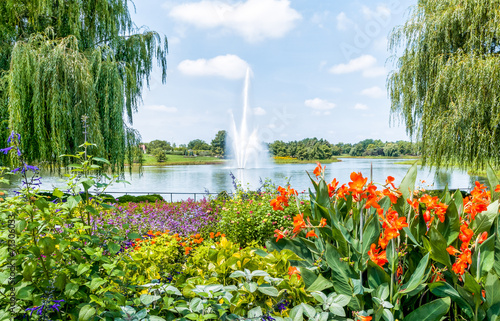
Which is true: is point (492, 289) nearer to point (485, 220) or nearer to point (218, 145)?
point (485, 220)

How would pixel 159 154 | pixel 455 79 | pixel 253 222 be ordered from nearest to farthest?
pixel 253 222
pixel 455 79
pixel 159 154

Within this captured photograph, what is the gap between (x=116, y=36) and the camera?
26.6ft

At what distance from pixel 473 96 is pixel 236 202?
267 inches

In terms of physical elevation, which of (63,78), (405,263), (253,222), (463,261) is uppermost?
(63,78)

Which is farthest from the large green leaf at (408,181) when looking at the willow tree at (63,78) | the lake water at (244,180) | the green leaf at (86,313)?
the willow tree at (63,78)

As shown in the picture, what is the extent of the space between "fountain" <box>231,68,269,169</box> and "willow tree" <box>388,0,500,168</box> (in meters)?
11.4

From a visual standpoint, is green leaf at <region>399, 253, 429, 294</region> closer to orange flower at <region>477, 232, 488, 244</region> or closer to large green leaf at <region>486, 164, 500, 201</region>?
orange flower at <region>477, 232, 488, 244</region>

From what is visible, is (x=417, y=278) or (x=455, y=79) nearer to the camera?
(x=417, y=278)

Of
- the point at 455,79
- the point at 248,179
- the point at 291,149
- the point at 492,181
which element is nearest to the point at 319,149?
the point at 291,149

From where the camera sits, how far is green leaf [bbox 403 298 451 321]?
129 centimetres

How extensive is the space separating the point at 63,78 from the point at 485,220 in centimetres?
768

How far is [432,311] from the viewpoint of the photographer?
4.30ft

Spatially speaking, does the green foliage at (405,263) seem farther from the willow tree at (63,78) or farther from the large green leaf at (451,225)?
the willow tree at (63,78)

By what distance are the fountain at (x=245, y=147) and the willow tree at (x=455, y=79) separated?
11.4 metres
